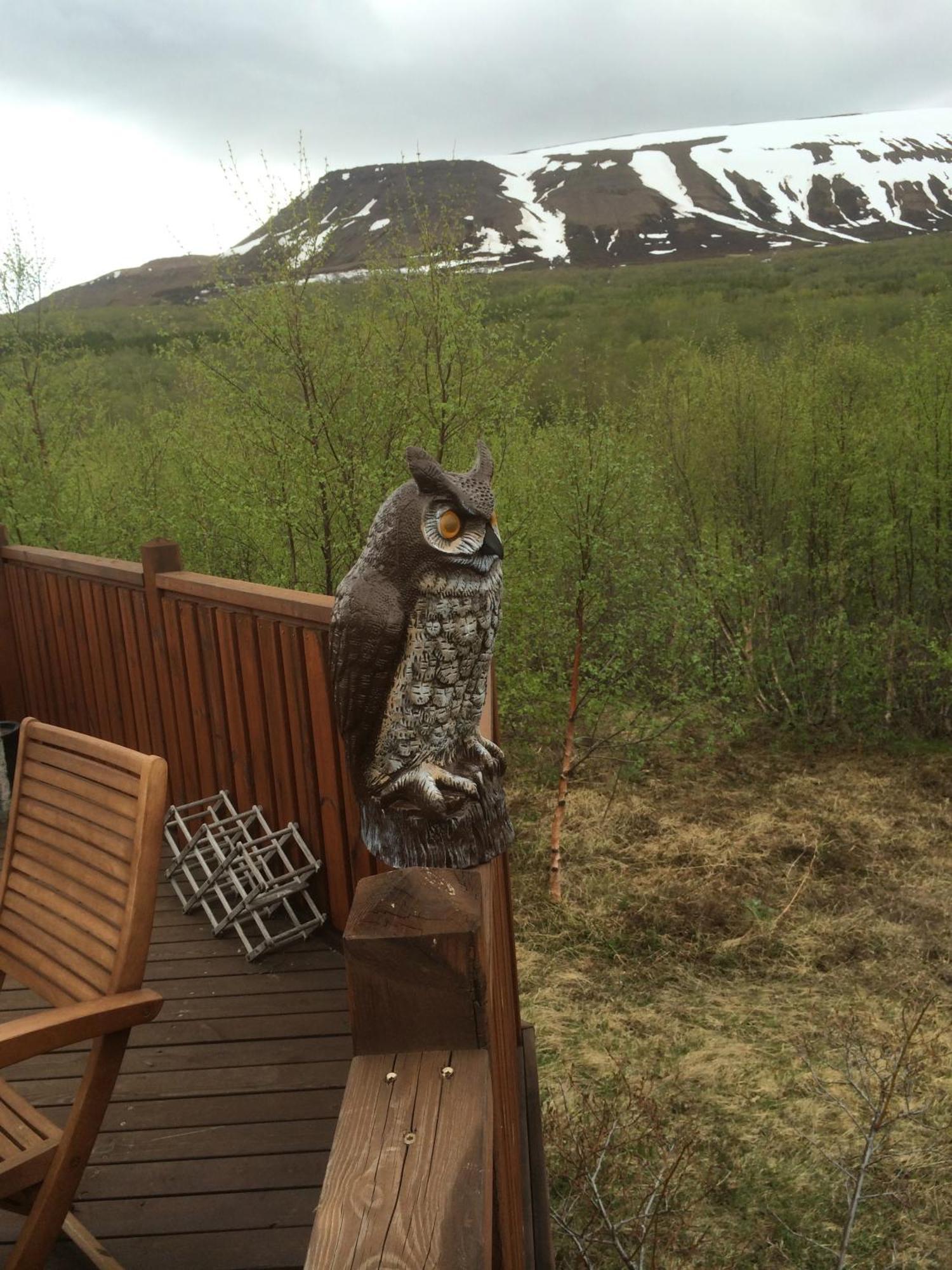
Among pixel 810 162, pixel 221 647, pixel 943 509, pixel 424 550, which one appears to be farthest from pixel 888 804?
pixel 810 162

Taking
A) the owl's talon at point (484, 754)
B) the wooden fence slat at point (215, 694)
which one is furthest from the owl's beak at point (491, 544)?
the wooden fence slat at point (215, 694)

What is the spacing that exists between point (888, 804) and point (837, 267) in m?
23.3

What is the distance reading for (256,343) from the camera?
216 inches

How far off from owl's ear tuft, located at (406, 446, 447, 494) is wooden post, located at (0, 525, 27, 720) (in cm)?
318

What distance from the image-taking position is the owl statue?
1.88 metres

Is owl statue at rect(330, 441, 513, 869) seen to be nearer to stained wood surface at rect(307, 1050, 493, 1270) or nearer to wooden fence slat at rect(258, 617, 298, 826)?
wooden fence slat at rect(258, 617, 298, 826)

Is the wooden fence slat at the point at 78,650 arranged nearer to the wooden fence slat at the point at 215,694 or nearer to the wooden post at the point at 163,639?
the wooden post at the point at 163,639

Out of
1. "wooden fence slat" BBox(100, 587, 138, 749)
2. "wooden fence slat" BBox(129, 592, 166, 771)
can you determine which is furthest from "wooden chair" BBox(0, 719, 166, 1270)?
"wooden fence slat" BBox(100, 587, 138, 749)

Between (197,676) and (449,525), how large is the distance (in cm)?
152

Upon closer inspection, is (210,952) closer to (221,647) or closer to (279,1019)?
(279,1019)

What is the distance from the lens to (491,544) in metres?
1.94

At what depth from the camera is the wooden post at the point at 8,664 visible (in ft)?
14.2

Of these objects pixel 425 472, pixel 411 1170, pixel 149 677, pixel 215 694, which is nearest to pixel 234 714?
pixel 215 694

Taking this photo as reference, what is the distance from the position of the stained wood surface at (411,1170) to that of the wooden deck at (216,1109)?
3.31ft
